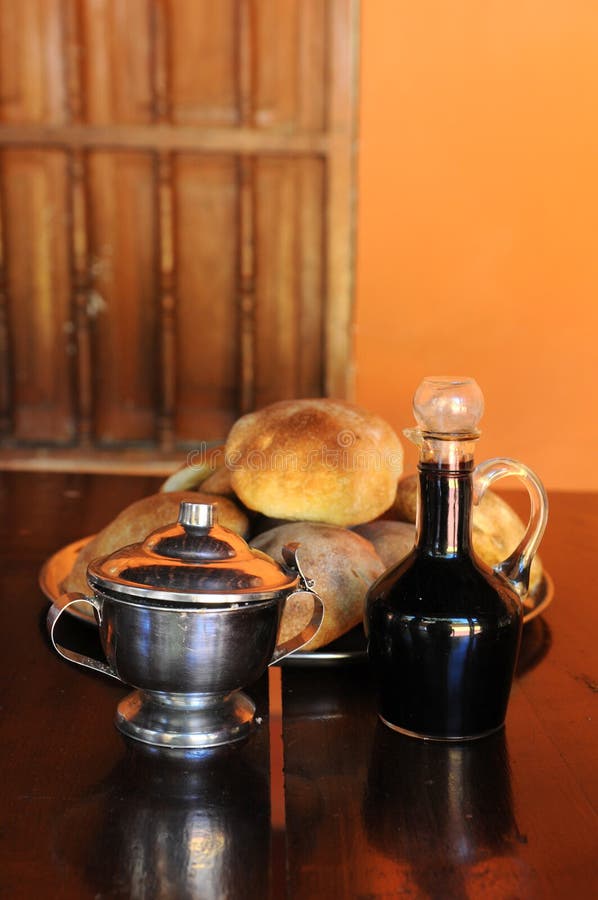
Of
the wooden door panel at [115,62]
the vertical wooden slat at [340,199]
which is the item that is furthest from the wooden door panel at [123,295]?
the vertical wooden slat at [340,199]

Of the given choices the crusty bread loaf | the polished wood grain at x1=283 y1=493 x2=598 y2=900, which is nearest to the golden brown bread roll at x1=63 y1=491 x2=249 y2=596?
the crusty bread loaf

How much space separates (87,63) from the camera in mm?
3156

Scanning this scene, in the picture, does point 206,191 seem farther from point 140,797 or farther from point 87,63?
point 140,797

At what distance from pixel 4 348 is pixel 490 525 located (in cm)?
271

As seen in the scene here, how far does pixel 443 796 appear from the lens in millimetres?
548

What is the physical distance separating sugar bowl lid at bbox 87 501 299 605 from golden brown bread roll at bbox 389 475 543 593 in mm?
A: 288

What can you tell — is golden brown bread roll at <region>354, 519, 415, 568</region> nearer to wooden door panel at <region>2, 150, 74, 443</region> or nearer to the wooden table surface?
the wooden table surface

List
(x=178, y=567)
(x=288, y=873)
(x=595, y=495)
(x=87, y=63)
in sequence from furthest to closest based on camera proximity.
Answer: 1. (x=87, y=63)
2. (x=595, y=495)
3. (x=178, y=567)
4. (x=288, y=873)

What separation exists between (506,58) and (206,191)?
45.4 inches

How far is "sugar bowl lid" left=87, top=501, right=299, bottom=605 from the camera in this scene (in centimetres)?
59

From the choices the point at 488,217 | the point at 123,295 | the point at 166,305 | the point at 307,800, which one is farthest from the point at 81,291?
the point at 307,800

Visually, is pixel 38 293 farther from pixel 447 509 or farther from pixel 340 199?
pixel 447 509

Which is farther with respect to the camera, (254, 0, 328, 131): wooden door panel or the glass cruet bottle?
(254, 0, 328, 131): wooden door panel

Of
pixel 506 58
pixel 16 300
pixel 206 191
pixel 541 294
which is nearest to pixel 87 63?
pixel 206 191
